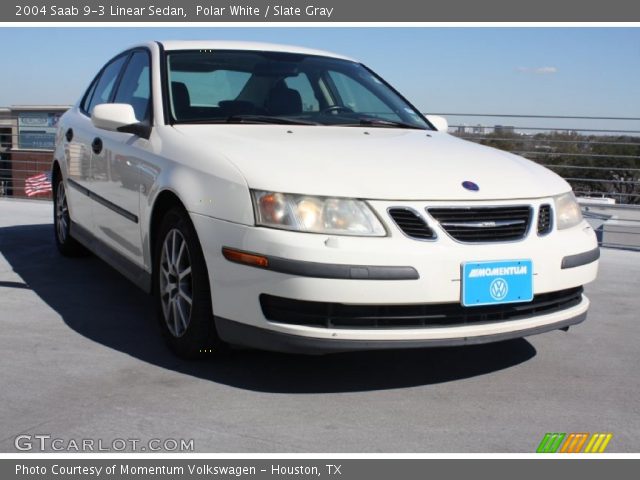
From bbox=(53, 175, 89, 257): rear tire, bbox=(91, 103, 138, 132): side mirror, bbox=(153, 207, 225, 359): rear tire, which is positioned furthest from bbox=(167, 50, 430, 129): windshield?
bbox=(53, 175, 89, 257): rear tire

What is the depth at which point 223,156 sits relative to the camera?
369 centimetres

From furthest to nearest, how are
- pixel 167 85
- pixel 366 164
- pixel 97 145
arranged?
1. pixel 97 145
2. pixel 167 85
3. pixel 366 164

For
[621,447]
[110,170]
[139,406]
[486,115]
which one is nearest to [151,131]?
[110,170]

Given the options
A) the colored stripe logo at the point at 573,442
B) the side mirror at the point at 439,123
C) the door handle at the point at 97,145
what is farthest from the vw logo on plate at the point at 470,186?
the door handle at the point at 97,145

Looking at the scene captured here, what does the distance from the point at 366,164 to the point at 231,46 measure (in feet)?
5.85

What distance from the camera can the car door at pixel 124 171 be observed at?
449 centimetres

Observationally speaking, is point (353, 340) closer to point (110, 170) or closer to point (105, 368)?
point (105, 368)

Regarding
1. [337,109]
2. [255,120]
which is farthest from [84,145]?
[337,109]

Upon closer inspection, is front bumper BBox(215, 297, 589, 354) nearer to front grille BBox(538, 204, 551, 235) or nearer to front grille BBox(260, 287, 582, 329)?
front grille BBox(260, 287, 582, 329)

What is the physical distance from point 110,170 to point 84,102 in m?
1.62

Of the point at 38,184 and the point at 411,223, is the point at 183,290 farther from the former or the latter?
the point at 38,184

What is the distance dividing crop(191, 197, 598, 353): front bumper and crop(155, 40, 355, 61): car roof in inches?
66.5

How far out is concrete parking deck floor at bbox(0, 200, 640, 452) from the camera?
3.13 meters

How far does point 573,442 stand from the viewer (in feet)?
10.3
